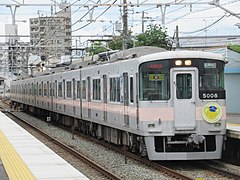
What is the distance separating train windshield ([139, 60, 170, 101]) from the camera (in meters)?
12.7

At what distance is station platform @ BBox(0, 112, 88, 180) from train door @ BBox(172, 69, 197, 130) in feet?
9.37

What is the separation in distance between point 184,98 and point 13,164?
13.5ft

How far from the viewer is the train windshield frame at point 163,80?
12680 millimetres

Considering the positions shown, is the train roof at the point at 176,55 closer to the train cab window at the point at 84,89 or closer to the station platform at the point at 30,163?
the station platform at the point at 30,163

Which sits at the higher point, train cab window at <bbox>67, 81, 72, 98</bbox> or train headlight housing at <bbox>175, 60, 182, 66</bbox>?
train headlight housing at <bbox>175, 60, 182, 66</bbox>

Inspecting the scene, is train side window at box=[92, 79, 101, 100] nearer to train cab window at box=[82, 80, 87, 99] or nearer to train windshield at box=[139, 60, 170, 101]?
train cab window at box=[82, 80, 87, 99]

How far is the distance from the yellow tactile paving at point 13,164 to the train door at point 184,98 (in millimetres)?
3645

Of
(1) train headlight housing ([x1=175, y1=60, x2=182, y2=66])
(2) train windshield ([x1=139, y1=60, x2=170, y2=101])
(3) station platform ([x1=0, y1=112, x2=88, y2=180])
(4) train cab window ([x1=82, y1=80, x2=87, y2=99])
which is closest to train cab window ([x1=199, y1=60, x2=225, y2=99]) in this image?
(1) train headlight housing ([x1=175, y1=60, x2=182, y2=66])

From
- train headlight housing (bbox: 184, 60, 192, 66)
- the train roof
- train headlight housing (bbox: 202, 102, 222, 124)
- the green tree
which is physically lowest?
train headlight housing (bbox: 202, 102, 222, 124)

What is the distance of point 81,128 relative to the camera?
22.4 metres

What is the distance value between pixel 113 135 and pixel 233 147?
163 inches

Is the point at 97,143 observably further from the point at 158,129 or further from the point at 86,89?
the point at 158,129

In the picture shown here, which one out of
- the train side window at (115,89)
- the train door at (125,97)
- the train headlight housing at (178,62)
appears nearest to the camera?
the train headlight housing at (178,62)

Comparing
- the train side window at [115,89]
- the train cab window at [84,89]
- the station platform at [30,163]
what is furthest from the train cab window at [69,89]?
the train side window at [115,89]
